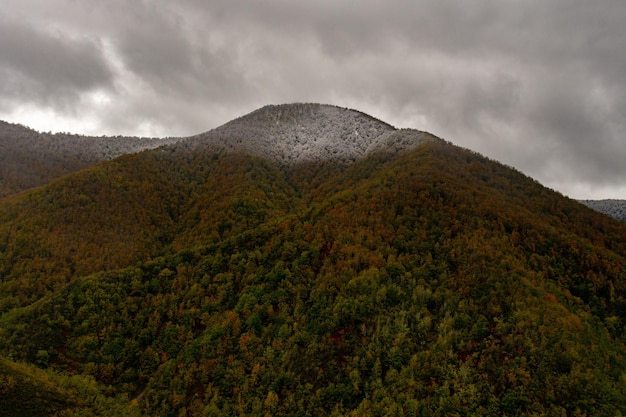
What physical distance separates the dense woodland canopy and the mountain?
0.38 meters

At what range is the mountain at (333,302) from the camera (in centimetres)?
6128

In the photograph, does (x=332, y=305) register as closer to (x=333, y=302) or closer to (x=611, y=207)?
(x=333, y=302)

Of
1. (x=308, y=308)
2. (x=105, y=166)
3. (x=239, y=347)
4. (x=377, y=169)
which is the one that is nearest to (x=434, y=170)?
(x=377, y=169)

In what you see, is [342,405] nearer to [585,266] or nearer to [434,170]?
[585,266]

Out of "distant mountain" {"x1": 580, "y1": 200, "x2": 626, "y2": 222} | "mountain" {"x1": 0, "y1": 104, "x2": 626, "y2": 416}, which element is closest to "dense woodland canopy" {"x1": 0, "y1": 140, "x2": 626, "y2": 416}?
"mountain" {"x1": 0, "y1": 104, "x2": 626, "y2": 416}

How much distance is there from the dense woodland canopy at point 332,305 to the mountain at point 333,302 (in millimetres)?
378

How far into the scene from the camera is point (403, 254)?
88.9m

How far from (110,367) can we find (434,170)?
10480 centimetres

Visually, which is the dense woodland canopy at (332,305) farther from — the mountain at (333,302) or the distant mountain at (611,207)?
the distant mountain at (611,207)

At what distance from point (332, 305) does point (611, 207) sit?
178m

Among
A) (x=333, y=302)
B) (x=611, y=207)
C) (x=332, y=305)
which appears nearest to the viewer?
(x=332, y=305)

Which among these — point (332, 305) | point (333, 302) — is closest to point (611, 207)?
point (333, 302)

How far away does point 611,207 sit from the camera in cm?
18562

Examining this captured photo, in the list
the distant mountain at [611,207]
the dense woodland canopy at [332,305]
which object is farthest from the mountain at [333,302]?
the distant mountain at [611,207]
